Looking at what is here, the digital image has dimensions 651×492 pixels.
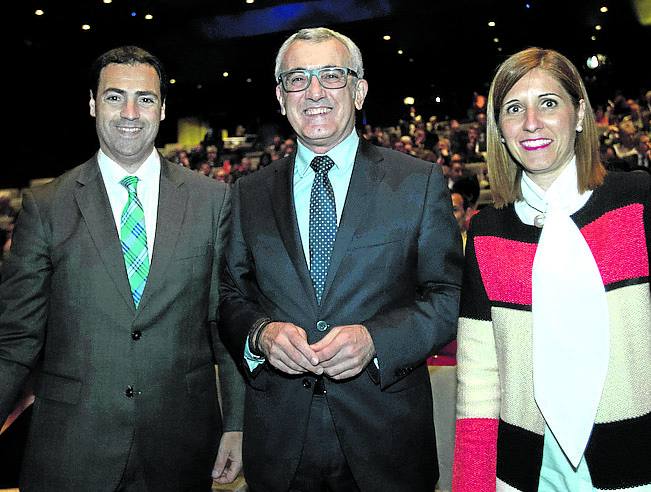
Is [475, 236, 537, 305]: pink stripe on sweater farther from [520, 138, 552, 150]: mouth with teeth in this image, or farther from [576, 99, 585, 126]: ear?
[576, 99, 585, 126]: ear

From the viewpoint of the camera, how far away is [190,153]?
13.6 metres

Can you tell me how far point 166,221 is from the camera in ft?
6.40

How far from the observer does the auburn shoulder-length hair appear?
1.66 m

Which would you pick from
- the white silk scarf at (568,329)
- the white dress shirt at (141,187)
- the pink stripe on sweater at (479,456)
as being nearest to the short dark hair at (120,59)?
the white dress shirt at (141,187)

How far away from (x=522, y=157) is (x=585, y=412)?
0.62 meters

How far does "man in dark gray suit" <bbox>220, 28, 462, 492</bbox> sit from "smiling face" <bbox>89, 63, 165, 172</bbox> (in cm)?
39

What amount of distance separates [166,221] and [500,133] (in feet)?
3.17

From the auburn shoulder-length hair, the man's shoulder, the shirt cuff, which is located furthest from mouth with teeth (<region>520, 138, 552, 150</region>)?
the man's shoulder

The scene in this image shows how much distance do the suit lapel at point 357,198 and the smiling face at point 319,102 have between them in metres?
0.10

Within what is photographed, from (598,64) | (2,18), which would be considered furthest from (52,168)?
(598,64)

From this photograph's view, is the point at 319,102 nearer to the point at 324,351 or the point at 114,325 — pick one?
the point at 324,351

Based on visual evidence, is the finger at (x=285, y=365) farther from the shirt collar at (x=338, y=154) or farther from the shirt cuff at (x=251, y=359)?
the shirt collar at (x=338, y=154)

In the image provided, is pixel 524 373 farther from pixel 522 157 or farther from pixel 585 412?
pixel 522 157

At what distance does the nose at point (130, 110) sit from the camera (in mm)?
1978
